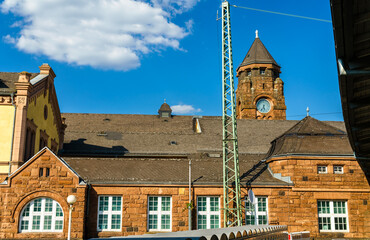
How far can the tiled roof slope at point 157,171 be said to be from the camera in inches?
1069

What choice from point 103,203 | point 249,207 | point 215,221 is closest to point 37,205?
point 103,203

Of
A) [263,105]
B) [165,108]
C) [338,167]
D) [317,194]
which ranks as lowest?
[317,194]

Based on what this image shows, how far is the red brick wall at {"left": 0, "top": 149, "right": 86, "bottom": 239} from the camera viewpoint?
24.3 meters

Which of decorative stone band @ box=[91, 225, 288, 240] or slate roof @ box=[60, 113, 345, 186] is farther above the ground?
slate roof @ box=[60, 113, 345, 186]

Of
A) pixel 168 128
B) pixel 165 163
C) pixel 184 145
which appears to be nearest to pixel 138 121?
pixel 168 128

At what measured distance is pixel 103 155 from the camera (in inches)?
1517

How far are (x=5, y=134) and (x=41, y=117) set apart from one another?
4.95 meters

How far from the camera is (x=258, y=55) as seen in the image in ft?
239

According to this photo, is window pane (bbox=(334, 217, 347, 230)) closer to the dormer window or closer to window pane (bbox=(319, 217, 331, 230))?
window pane (bbox=(319, 217, 331, 230))

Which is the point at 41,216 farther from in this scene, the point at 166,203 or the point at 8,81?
the point at 8,81

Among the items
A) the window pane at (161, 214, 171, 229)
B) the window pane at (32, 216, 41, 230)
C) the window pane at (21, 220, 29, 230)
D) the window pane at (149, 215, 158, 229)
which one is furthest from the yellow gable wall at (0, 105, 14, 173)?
the window pane at (161, 214, 171, 229)

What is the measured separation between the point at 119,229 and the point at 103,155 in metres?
13.5

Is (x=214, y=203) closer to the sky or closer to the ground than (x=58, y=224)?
closer to the sky

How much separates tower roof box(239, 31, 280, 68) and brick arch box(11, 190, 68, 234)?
5236 centimetres
